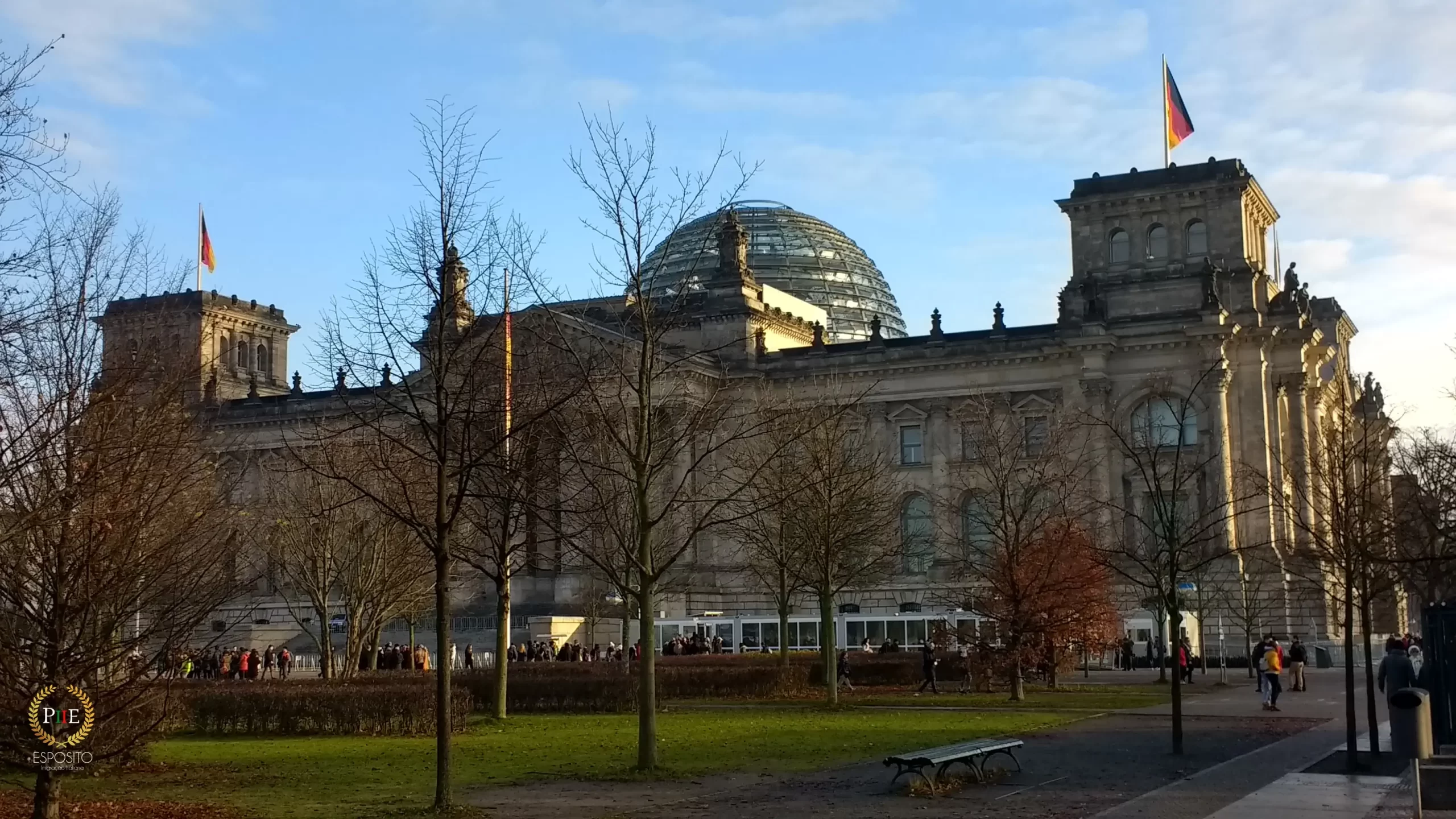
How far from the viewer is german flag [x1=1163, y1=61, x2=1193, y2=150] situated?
246ft

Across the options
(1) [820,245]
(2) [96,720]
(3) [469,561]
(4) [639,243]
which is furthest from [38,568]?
(1) [820,245]

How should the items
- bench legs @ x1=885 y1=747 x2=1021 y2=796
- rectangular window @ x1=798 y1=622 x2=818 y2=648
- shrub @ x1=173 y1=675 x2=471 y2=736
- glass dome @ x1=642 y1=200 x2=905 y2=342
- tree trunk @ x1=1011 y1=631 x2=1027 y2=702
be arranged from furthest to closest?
glass dome @ x1=642 y1=200 x2=905 y2=342 → rectangular window @ x1=798 y1=622 x2=818 y2=648 → tree trunk @ x1=1011 y1=631 x2=1027 y2=702 → shrub @ x1=173 y1=675 x2=471 y2=736 → bench legs @ x1=885 y1=747 x2=1021 y2=796

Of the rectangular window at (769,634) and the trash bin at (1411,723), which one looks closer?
the trash bin at (1411,723)

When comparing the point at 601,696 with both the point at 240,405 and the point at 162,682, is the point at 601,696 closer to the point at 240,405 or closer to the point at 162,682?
the point at 162,682

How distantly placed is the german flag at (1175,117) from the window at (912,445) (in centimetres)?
2000

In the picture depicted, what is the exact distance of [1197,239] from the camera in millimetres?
77812

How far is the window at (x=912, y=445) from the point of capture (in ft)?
269

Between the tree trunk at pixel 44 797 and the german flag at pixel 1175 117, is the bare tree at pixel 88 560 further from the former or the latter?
the german flag at pixel 1175 117

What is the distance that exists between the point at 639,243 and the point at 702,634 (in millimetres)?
48672

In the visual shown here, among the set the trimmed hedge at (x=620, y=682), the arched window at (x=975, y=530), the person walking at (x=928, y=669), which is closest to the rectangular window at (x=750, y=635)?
the arched window at (x=975, y=530)

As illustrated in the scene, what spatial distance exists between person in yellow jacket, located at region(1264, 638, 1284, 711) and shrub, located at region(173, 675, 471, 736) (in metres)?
18.3

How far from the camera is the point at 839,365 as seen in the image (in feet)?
273

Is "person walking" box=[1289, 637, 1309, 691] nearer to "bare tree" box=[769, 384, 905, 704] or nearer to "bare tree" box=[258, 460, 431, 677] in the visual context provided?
"bare tree" box=[769, 384, 905, 704]

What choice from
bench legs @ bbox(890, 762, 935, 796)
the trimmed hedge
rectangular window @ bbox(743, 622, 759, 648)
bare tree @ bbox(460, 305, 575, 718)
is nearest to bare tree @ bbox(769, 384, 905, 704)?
the trimmed hedge
